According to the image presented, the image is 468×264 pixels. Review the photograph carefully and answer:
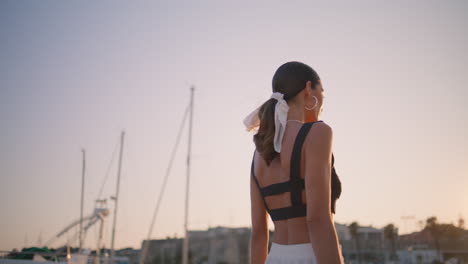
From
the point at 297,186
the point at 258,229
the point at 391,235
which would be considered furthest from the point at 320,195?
the point at 391,235

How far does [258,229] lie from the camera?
2.81 meters

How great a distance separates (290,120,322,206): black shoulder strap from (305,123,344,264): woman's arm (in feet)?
0.16

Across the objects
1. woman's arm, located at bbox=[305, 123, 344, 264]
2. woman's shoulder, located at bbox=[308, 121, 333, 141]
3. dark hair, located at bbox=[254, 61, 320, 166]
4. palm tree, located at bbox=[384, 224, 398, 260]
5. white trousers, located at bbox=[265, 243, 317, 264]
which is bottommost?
palm tree, located at bbox=[384, 224, 398, 260]

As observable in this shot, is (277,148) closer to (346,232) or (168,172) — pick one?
(168,172)

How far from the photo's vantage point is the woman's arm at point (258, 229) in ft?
9.00

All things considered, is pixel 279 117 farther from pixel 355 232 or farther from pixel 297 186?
pixel 355 232

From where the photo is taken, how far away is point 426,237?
105m

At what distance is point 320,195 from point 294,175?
235mm

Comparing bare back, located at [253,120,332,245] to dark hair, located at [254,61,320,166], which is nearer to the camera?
bare back, located at [253,120,332,245]

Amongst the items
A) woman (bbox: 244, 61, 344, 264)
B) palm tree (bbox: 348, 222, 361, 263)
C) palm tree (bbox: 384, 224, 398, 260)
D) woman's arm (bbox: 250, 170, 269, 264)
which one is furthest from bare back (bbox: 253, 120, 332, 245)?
palm tree (bbox: 384, 224, 398, 260)

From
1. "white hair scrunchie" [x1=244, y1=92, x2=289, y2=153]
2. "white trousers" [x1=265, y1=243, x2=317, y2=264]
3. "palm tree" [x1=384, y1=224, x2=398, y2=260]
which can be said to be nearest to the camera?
"white trousers" [x1=265, y1=243, x2=317, y2=264]

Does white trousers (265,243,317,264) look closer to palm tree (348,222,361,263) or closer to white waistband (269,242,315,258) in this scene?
white waistband (269,242,315,258)

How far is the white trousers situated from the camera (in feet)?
7.38

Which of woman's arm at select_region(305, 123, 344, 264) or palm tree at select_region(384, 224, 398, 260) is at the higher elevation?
woman's arm at select_region(305, 123, 344, 264)
